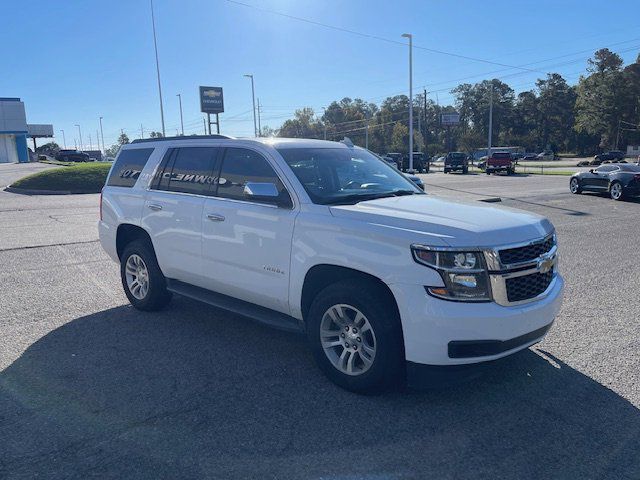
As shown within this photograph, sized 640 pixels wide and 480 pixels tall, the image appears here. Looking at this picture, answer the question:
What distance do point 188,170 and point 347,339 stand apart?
2566 millimetres

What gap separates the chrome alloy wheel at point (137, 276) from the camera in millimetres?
5676

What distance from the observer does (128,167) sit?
237 inches

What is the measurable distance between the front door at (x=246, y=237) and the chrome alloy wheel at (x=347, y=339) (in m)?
0.49

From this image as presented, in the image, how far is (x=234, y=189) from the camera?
183 inches

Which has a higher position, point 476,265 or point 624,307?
point 476,265

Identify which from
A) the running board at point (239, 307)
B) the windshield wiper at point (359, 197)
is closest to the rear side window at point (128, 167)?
the running board at point (239, 307)

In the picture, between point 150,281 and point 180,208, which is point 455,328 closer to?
point 180,208

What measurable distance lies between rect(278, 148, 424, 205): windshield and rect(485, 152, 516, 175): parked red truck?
38781 millimetres

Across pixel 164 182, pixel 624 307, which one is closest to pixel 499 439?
pixel 624 307

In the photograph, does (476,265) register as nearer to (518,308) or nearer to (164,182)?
(518,308)

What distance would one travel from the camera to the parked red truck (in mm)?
40906

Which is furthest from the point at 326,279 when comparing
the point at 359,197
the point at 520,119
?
the point at 520,119

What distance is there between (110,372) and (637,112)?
101158mm

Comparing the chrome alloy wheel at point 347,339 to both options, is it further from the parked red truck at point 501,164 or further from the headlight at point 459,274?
the parked red truck at point 501,164
